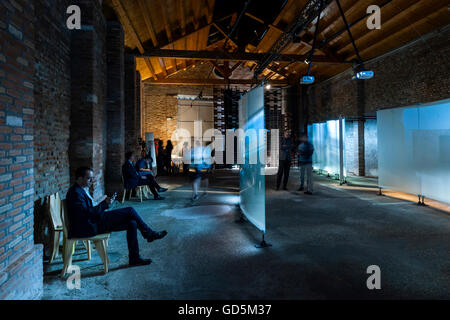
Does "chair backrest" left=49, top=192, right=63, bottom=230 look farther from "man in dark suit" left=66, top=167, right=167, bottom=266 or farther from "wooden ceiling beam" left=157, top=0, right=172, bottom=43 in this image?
"wooden ceiling beam" left=157, top=0, right=172, bottom=43

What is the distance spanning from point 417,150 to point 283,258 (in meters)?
4.59

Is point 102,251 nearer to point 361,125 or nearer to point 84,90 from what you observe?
point 84,90

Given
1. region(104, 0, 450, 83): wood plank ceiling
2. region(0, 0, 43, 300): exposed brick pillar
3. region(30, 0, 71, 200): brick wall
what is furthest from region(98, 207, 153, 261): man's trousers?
region(104, 0, 450, 83): wood plank ceiling

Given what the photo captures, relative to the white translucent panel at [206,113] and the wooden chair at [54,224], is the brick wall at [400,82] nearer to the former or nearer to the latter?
the white translucent panel at [206,113]

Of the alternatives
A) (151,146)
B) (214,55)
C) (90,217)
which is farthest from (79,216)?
(214,55)

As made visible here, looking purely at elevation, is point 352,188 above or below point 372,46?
below

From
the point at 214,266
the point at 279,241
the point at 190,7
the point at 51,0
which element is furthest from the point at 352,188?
the point at 51,0

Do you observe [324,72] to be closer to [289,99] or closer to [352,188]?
[289,99]

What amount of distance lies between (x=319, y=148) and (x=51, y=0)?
10.3 m

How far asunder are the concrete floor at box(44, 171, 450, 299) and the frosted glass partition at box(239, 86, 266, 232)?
0.37m

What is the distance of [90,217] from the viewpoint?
2908 mm

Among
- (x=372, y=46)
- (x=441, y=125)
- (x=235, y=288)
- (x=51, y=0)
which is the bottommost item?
(x=235, y=288)

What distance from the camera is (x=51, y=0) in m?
4.04

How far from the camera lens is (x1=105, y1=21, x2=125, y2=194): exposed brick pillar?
6574 millimetres
